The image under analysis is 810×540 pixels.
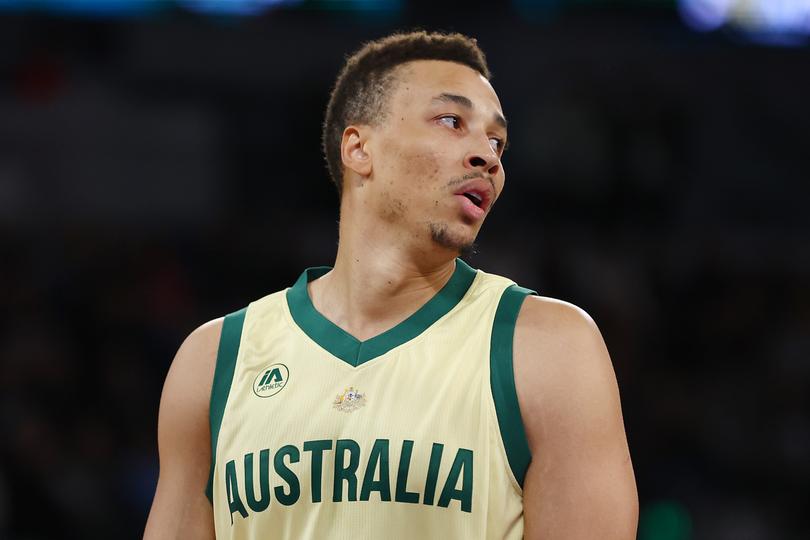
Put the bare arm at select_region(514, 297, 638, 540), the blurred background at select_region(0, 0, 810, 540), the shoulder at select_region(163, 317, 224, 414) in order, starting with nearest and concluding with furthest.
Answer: the bare arm at select_region(514, 297, 638, 540) → the shoulder at select_region(163, 317, 224, 414) → the blurred background at select_region(0, 0, 810, 540)

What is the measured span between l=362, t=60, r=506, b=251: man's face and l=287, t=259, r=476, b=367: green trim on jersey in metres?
0.11

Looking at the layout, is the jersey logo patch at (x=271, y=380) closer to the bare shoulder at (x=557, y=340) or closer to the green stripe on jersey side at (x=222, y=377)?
the green stripe on jersey side at (x=222, y=377)

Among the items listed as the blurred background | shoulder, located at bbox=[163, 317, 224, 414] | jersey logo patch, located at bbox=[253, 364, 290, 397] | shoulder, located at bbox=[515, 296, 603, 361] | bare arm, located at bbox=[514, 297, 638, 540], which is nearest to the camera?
bare arm, located at bbox=[514, 297, 638, 540]

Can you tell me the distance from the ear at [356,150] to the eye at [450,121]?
8.7 inches

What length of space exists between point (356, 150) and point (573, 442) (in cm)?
95

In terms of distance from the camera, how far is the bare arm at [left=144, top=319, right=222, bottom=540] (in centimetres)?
276

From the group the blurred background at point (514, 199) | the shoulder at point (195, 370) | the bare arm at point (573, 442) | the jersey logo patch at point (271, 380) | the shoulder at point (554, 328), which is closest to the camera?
the bare arm at point (573, 442)

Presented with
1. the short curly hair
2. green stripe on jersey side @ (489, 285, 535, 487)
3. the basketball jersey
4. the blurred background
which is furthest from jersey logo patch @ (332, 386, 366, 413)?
the blurred background

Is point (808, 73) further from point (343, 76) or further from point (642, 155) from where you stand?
point (343, 76)

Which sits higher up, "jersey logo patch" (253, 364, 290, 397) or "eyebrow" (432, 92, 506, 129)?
"eyebrow" (432, 92, 506, 129)

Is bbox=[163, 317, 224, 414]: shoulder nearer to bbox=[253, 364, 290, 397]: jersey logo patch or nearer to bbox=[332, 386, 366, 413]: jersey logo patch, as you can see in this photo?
bbox=[253, 364, 290, 397]: jersey logo patch

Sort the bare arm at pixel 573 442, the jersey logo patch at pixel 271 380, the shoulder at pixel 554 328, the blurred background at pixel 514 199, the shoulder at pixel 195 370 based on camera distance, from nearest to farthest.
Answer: the bare arm at pixel 573 442, the shoulder at pixel 554 328, the jersey logo patch at pixel 271 380, the shoulder at pixel 195 370, the blurred background at pixel 514 199

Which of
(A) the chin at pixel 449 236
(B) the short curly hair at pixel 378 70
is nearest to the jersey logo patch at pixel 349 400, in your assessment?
(A) the chin at pixel 449 236

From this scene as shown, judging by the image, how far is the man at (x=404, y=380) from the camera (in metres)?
2.43
